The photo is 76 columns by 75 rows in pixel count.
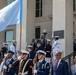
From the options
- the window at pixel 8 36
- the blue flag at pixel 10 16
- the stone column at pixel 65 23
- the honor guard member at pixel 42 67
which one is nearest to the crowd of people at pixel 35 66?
the honor guard member at pixel 42 67

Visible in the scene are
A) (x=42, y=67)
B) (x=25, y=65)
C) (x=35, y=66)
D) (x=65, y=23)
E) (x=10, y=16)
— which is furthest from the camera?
(x=65, y=23)

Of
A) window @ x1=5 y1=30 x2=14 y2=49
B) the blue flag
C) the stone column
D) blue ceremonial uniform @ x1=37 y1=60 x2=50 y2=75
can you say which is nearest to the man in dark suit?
blue ceremonial uniform @ x1=37 y1=60 x2=50 y2=75

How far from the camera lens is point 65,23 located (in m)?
14.0

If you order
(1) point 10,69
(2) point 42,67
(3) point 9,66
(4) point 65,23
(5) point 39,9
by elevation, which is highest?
(5) point 39,9

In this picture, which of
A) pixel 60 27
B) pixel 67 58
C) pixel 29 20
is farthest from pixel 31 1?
pixel 67 58

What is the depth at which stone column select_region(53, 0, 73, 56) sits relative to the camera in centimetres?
1393

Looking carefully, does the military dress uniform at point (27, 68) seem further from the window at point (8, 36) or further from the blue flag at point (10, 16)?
the window at point (8, 36)

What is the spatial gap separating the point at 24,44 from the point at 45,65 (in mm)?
6878

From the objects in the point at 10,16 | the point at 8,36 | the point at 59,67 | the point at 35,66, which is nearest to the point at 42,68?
the point at 35,66

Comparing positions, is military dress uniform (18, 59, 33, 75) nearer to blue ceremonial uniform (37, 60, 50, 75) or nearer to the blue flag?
blue ceremonial uniform (37, 60, 50, 75)

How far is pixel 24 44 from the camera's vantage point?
54.4 feet

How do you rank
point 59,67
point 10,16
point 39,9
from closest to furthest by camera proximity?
point 59,67, point 10,16, point 39,9

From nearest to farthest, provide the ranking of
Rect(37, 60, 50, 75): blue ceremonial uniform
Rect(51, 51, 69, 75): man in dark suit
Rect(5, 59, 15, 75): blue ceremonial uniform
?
Rect(51, 51, 69, 75): man in dark suit → Rect(37, 60, 50, 75): blue ceremonial uniform → Rect(5, 59, 15, 75): blue ceremonial uniform

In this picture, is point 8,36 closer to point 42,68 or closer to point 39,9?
point 39,9
